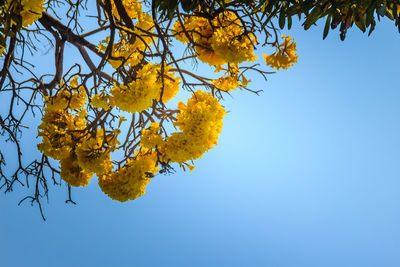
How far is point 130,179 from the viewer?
5.90 ft

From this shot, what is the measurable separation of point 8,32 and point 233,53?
3.26 ft

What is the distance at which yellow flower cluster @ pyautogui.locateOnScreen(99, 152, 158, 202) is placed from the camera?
180cm

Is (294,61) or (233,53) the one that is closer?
(233,53)

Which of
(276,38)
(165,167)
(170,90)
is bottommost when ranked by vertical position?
(165,167)

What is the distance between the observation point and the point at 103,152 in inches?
70.5

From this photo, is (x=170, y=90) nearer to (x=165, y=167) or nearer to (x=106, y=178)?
(x=165, y=167)

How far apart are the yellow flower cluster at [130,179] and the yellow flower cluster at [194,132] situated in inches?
7.4

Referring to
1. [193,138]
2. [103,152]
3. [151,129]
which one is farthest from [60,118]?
[193,138]

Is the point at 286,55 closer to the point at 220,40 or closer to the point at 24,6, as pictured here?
the point at 220,40

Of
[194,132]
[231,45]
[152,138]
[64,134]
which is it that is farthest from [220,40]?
[64,134]

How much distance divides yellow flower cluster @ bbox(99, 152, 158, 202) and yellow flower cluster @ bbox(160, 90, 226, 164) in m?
0.19

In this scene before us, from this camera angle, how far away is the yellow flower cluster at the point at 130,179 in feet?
5.91

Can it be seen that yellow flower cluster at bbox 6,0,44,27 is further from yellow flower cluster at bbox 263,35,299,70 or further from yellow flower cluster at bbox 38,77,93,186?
yellow flower cluster at bbox 263,35,299,70

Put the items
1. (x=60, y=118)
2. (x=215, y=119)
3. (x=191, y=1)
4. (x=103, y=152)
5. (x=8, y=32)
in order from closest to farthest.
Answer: (x=8, y=32) < (x=191, y=1) < (x=215, y=119) < (x=103, y=152) < (x=60, y=118)
